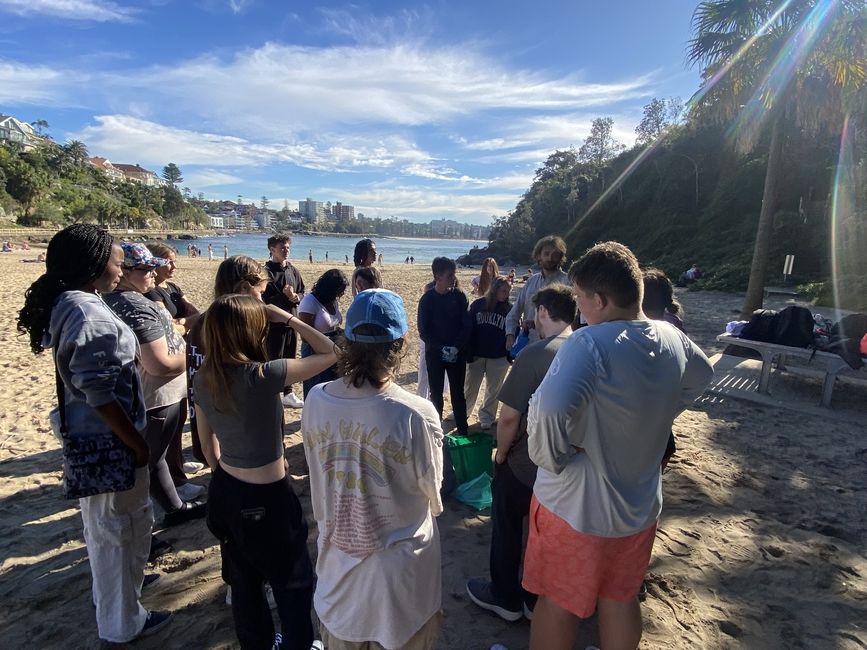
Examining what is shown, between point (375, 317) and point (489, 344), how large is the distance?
3358mm

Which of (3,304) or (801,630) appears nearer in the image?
(801,630)

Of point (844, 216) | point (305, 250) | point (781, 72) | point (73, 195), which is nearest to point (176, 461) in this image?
point (781, 72)

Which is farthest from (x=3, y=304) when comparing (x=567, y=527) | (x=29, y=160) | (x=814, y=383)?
(x=29, y=160)

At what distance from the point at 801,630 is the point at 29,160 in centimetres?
10773

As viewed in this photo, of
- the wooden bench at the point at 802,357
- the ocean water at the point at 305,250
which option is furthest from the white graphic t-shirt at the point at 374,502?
the ocean water at the point at 305,250

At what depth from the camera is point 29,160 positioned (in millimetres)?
78375

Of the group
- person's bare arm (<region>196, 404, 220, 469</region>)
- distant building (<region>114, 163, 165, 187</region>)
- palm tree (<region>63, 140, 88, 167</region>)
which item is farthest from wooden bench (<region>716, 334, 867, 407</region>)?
distant building (<region>114, 163, 165, 187</region>)

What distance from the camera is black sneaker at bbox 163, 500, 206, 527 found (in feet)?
10.9

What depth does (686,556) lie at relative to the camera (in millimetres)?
3098

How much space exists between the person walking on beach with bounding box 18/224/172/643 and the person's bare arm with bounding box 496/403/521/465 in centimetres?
168

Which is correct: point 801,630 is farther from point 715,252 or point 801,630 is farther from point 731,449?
point 715,252

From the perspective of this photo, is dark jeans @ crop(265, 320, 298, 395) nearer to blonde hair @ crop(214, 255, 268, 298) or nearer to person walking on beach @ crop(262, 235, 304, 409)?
person walking on beach @ crop(262, 235, 304, 409)

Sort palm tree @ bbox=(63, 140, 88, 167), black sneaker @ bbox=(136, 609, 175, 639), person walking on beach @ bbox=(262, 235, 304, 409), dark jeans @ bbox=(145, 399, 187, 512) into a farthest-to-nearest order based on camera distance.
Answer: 1. palm tree @ bbox=(63, 140, 88, 167)
2. person walking on beach @ bbox=(262, 235, 304, 409)
3. dark jeans @ bbox=(145, 399, 187, 512)
4. black sneaker @ bbox=(136, 609, 175, 639)

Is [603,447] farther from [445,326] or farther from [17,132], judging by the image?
[17,132]
